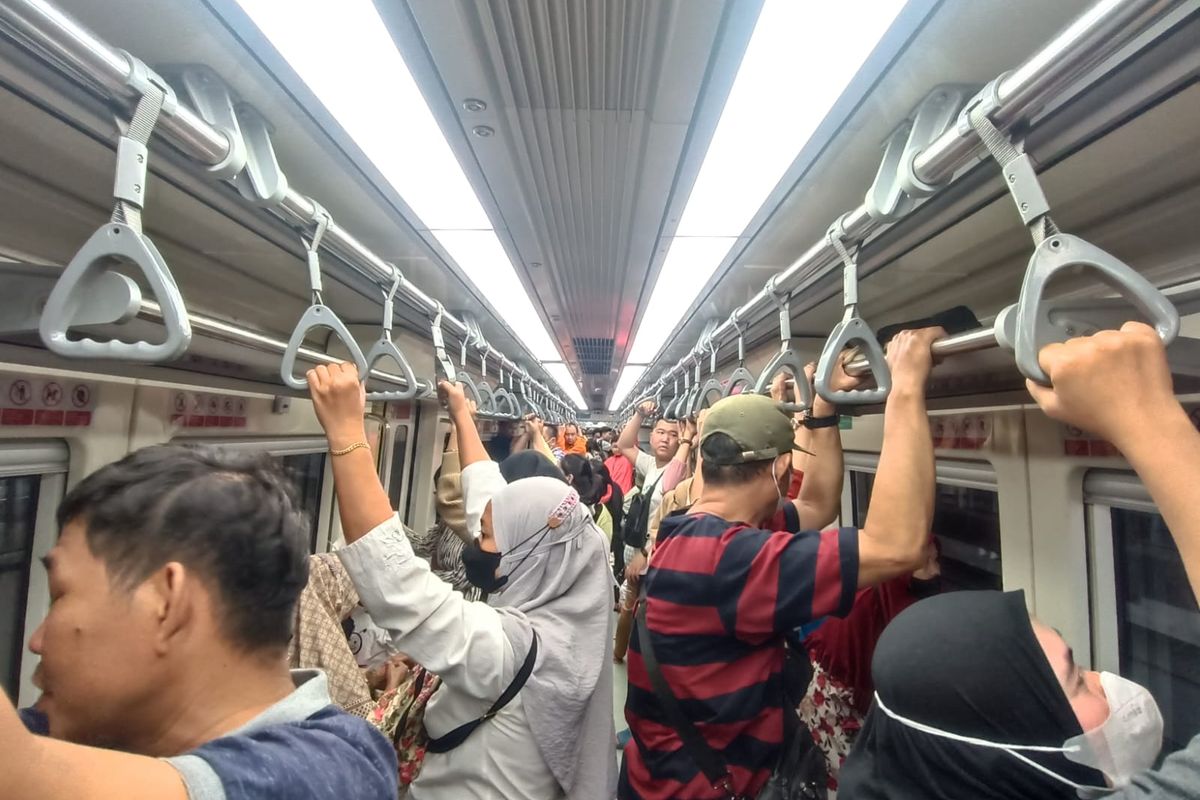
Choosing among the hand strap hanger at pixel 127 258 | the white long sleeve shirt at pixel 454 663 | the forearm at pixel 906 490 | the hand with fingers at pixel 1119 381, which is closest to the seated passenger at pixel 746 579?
the forearm at pixel 906 490

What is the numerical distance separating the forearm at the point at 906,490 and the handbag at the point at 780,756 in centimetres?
56

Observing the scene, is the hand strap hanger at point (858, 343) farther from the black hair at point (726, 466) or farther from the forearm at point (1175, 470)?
the forearm at point (1175, 470)

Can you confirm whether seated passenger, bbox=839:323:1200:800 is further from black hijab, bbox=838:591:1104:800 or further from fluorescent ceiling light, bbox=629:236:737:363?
fluorescent ceiling light, bbox=629:236:737:363

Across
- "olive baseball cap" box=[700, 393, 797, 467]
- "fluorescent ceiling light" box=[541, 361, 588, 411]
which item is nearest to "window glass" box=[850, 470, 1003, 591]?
"olive baseball cap" box=[700, 393, 797, 467]

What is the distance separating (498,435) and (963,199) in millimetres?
5673

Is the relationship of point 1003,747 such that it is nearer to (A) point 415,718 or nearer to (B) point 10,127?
(A) point 415,718

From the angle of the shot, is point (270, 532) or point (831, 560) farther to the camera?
point (831, 560)

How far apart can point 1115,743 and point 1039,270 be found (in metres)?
0.81

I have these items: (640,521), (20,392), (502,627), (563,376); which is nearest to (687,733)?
(502,627)

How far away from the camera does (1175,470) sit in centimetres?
80

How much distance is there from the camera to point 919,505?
1.47 metres

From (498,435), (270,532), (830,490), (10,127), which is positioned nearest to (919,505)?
(830,490)

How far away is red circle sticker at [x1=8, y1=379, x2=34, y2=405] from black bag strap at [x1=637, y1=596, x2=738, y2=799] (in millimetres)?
1714

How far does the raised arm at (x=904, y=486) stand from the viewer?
57.9 inches
